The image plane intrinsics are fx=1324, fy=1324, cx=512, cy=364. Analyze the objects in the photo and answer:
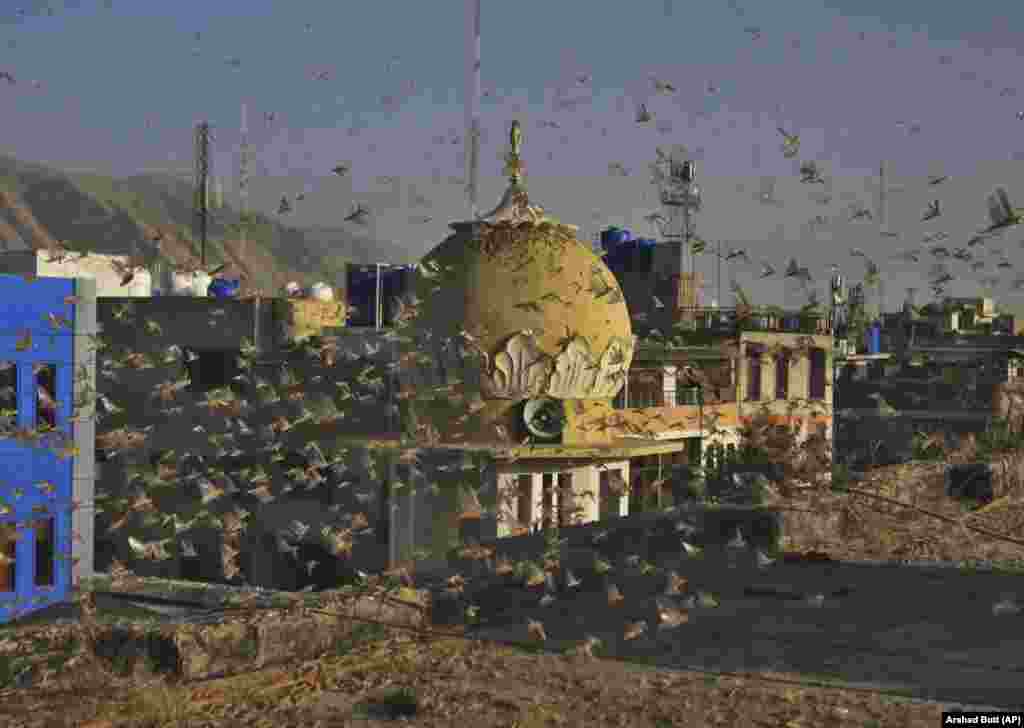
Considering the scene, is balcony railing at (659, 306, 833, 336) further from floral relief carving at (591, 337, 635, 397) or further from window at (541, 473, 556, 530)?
window at (541, 473, 556, 530)

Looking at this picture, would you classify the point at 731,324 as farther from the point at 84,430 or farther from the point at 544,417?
the point at 84,430

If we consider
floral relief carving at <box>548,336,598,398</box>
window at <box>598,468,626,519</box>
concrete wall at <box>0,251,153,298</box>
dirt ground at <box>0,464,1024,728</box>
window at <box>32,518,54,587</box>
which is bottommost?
window at <box>32,518,54,587</box>

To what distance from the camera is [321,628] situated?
679 cm

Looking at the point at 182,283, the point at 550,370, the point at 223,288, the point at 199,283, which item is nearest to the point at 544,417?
the point at 550,370

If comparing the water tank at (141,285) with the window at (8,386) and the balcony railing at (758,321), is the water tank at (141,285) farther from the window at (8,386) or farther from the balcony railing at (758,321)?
the balcony railing at (758,321)

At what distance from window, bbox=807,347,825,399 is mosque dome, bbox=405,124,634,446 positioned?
1833 centimetres

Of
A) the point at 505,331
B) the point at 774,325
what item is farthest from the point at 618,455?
the point at 774,325

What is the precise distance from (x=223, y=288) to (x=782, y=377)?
1931 centimetres

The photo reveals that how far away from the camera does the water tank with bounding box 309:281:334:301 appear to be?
40.1 metres

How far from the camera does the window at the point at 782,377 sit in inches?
1797

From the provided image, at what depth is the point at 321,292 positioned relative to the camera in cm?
4044

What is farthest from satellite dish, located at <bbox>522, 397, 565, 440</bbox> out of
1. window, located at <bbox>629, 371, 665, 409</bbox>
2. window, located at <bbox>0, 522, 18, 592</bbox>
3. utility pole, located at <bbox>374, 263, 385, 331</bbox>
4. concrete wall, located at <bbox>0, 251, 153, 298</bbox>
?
concrete wall, located at <bbox>0, 251, 153, 298</bbox>

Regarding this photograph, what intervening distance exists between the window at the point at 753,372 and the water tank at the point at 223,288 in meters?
16.9

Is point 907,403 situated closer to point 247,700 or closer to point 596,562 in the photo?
point 596,562
